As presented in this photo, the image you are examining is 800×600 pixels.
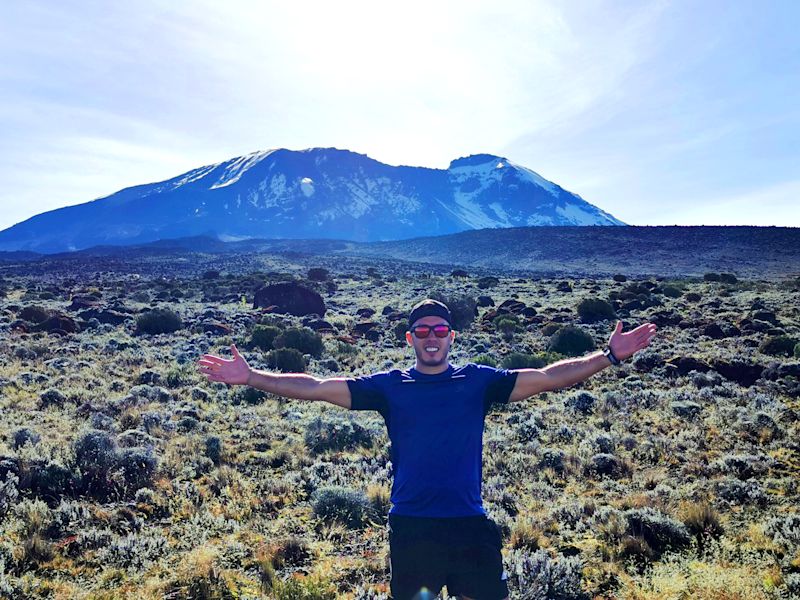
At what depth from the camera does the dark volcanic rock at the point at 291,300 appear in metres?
27.0

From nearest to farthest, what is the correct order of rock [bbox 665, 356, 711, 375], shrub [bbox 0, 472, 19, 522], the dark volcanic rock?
shrub [bbox 0, 472, 19, 522] < rock [bbox 665, 356, 711, 375] < the dark volcanic rock

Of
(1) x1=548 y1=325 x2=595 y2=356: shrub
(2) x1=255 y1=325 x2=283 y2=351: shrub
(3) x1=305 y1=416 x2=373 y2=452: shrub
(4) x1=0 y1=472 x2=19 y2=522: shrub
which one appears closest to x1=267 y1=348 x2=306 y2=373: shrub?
(2) x1=255 y1=325 x2=283 y2=351: shrub

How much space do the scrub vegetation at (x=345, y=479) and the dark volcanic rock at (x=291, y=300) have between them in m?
10.1

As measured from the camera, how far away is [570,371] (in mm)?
3623

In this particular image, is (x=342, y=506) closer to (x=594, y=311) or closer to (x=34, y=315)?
(x=594, y=311)

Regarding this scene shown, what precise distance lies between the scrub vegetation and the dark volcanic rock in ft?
33.1

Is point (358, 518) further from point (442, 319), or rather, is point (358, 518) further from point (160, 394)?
point (160, 394)

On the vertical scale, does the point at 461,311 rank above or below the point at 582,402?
above

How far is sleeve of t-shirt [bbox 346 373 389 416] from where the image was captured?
11.4ft

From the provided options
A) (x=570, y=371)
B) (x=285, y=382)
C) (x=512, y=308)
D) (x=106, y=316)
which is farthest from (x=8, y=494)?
(x=512, y=308)

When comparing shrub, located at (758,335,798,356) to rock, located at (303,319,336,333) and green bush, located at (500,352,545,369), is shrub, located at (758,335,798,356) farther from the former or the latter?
rock, located at (303,319,336,333)

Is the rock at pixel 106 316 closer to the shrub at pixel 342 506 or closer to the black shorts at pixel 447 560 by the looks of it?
the shrub at pixel 342 506

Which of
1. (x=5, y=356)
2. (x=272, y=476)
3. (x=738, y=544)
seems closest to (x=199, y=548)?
(x=272, y=476)

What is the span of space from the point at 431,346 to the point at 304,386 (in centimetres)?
94
